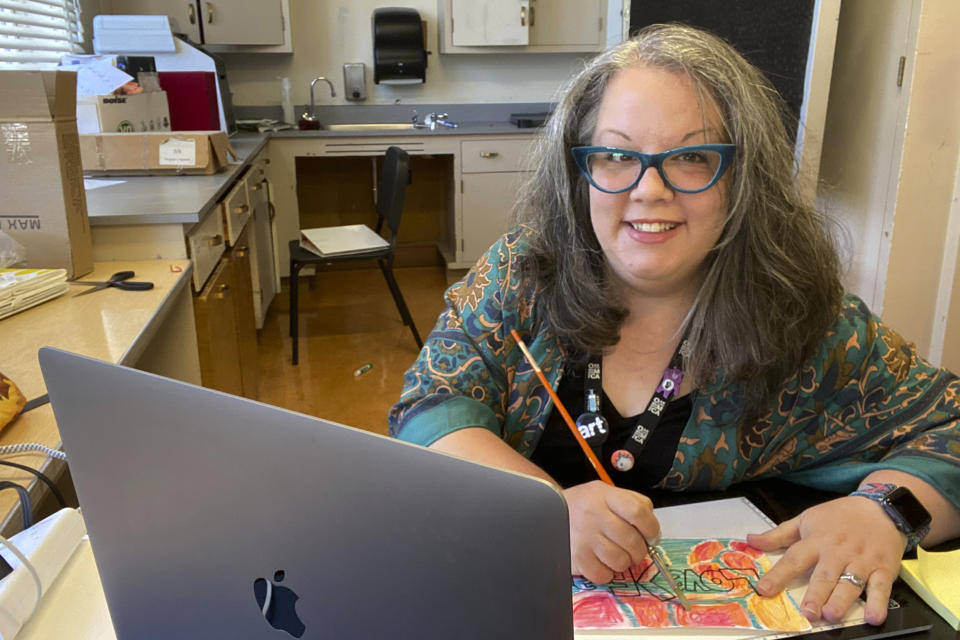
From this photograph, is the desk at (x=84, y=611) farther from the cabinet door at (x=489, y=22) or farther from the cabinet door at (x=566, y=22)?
the cabinet door at (x=566, y=22)

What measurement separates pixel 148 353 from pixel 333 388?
1.14 meters

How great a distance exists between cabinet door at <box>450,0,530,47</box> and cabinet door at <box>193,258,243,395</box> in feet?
7.95

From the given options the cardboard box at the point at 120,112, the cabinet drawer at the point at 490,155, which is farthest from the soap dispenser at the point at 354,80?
the cardboard box at the point at 120,112

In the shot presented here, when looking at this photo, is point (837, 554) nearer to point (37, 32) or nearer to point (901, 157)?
point (901, 157)

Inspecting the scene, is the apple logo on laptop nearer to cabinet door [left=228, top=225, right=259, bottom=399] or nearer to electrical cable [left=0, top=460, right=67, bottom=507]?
electrical cable [left=0, top=460, right=67, bottom=507]

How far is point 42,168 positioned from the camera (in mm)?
1546

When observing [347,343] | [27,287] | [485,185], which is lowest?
[347,343]

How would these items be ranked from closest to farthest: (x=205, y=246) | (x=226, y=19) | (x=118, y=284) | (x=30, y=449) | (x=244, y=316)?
(x=30, y=449), (x=118, y=284), (x=205, y=246), (x=244, y=316), (x=226, y=19)

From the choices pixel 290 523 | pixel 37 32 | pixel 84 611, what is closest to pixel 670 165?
pixel 290 523

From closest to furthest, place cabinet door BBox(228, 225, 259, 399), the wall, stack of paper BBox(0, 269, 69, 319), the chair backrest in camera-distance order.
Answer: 1. stack of paper BBox(0, 269, 69, 319)
2. the wall
3. cabinet door BBox(228, 225, 259, 399)
4. the chair backrest

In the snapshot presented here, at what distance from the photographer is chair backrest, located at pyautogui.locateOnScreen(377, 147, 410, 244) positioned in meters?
3.21

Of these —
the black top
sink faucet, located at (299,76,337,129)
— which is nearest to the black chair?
sink faucet, located at (299,76,337,129)

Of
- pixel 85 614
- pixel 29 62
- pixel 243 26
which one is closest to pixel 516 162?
pixel 243 26

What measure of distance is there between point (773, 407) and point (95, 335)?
3.58ft
